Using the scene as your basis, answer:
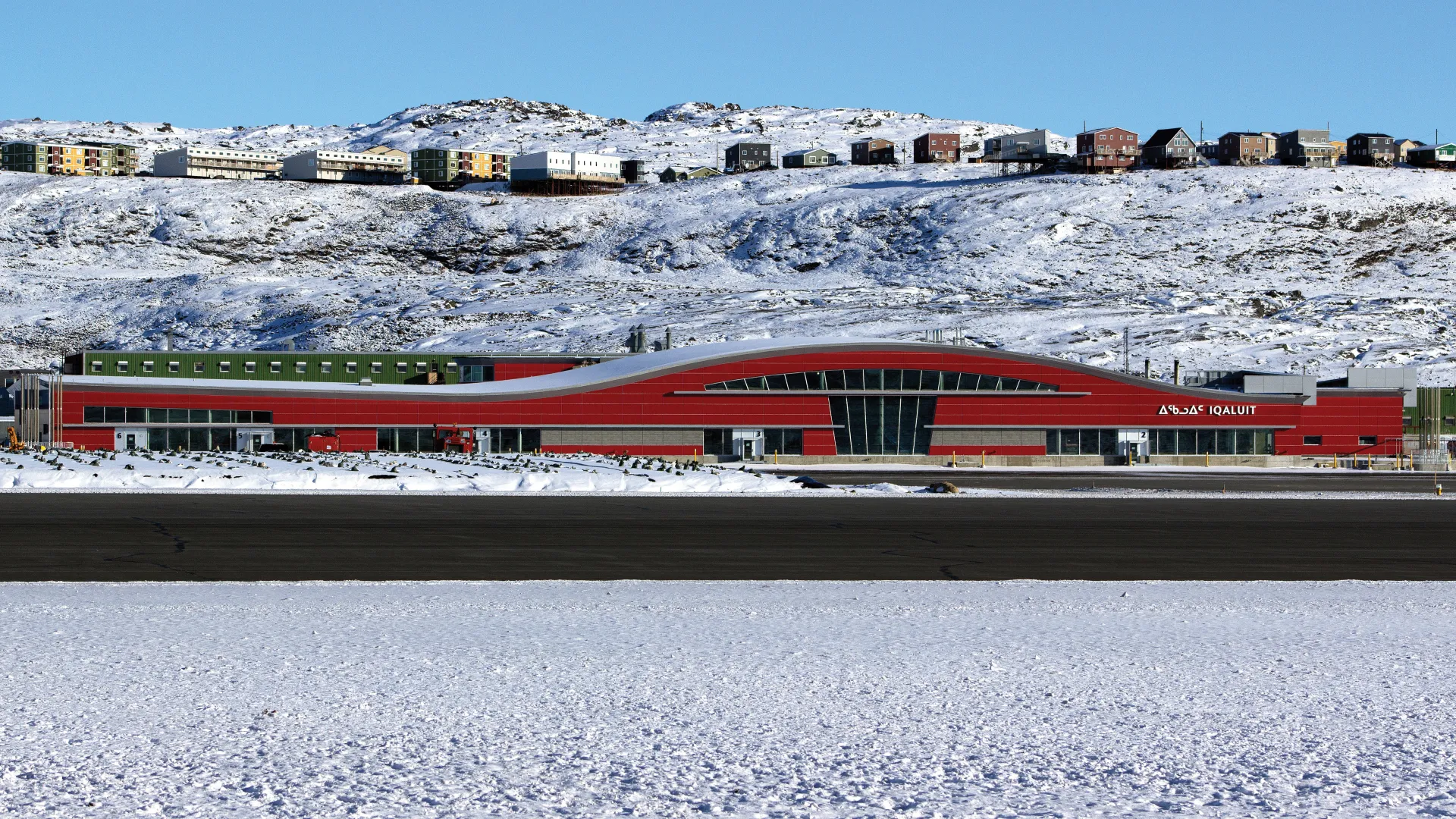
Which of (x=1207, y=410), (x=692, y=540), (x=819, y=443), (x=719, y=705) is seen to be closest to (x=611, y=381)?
(x=819, y=443)

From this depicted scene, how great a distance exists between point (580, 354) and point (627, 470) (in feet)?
163

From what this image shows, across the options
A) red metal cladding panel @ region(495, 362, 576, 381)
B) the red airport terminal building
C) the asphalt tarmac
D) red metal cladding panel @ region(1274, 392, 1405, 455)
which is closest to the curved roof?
the red airport terminal building

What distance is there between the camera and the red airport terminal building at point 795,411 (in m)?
76.1

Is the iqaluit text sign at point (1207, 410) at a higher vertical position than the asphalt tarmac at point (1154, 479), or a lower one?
higher

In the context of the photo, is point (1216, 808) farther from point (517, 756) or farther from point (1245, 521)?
point (1245, 521)

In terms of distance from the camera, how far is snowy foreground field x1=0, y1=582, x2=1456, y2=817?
10.0m

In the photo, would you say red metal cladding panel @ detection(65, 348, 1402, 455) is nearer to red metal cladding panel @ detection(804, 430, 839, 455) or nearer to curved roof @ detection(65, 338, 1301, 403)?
red metal cladding panel @ detection(804, 430, 839, 455)

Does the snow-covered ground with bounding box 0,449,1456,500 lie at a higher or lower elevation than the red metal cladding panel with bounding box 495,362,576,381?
lower

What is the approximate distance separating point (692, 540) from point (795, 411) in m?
52.0

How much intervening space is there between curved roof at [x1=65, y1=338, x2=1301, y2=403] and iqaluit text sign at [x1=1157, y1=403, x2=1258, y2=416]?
46 centimetres

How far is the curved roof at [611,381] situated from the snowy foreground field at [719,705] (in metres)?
59.1

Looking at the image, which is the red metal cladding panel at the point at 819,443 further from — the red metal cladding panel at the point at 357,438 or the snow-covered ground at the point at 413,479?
the snow-covered ground at the point at 413,479

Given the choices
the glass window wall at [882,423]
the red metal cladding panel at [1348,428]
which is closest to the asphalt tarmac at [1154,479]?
the glass window wall at [882,423]

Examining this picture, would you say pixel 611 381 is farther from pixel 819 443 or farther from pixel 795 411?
pixel 819 443
